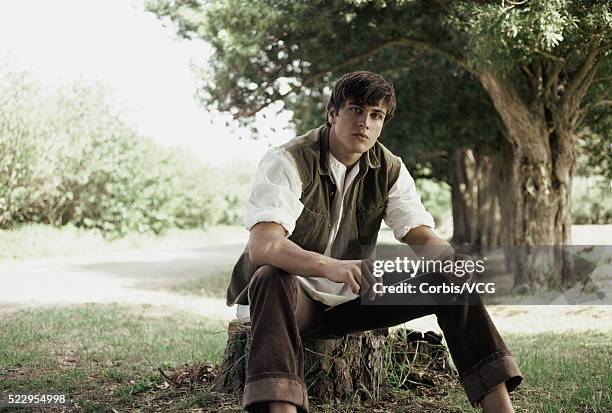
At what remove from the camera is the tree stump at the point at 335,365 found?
357 cm

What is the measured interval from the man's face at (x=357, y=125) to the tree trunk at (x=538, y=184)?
22.0ft

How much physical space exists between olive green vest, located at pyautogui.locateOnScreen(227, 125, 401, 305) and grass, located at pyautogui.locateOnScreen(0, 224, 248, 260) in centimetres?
Result: 1114

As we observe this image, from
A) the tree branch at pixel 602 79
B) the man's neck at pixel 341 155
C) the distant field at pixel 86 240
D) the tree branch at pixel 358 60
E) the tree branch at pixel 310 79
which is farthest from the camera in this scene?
the distant field at pixel 86 240

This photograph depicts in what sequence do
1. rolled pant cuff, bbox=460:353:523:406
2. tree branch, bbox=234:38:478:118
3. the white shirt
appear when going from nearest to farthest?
rolled pant cuff, bbox=460:353:523:406 → the white shirt → tree branch, bbox=234:38:478:118

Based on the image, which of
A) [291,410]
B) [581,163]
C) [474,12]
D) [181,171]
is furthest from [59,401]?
[181,171]

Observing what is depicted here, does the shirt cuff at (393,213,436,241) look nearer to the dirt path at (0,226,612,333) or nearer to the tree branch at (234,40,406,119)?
the dirt path at (0,226,612,333)

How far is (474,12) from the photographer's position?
7156 mm

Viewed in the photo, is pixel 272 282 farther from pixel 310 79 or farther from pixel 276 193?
pixel 310 79

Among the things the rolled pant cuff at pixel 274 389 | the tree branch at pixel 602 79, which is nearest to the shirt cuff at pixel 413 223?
the rolled pant cuff at pixel 274 389

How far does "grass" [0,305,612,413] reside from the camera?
3.65 m

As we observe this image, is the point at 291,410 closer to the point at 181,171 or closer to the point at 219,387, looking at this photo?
the point at 219,387

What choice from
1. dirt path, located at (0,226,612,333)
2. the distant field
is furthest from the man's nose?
the distant field

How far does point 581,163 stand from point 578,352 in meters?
11.8

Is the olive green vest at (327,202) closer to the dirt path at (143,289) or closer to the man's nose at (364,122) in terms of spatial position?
the man's nose at (364,122)
